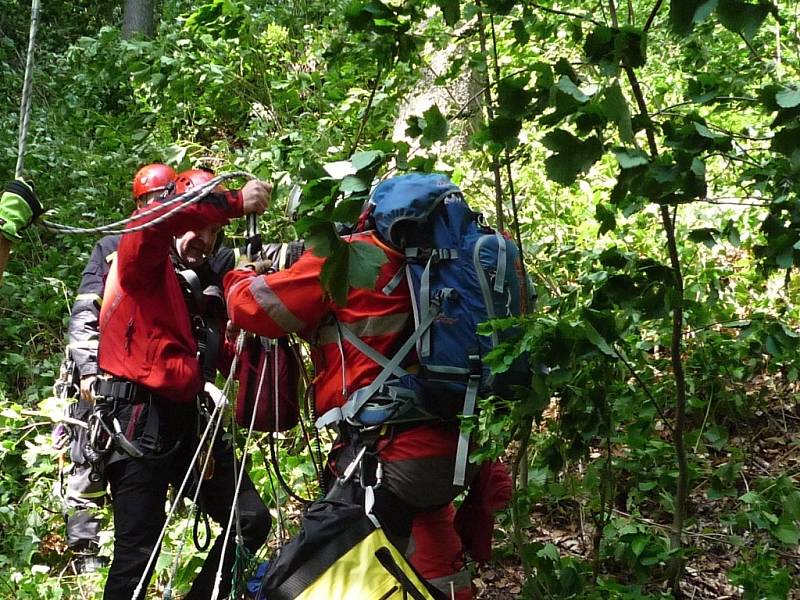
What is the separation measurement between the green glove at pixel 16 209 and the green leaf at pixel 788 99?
219 cm

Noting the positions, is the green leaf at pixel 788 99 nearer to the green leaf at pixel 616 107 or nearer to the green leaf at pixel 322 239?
the green leaf at pixel 616 107

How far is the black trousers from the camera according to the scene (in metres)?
3.52

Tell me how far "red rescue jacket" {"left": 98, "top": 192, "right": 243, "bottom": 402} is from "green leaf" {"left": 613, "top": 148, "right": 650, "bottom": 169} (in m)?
1.90

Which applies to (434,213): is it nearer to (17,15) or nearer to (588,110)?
(588,110)

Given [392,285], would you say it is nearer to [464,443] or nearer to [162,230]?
[464,443]

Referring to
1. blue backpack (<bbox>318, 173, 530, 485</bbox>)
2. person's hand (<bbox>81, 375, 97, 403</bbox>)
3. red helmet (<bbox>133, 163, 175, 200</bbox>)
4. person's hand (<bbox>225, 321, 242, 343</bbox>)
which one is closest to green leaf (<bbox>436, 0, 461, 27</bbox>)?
blue backpack (<bbox>318, 173, 530, 485</bbox>)

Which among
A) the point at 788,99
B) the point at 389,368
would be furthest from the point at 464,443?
the point at 788,99

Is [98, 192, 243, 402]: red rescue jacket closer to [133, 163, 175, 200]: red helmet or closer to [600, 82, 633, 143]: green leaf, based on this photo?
[133, 163, 175, 200]: red helmet

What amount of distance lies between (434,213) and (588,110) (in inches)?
44.1

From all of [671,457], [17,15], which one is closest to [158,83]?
[671,457]

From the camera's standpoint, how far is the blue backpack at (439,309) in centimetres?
288

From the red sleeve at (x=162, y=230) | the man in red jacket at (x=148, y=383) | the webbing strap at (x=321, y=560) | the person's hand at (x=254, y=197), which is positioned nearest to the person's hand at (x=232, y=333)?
the man in red jacket at (x=148, y=383)

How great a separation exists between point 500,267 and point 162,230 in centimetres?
144

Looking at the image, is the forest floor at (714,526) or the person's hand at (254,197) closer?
the person's hand at (254,197)
